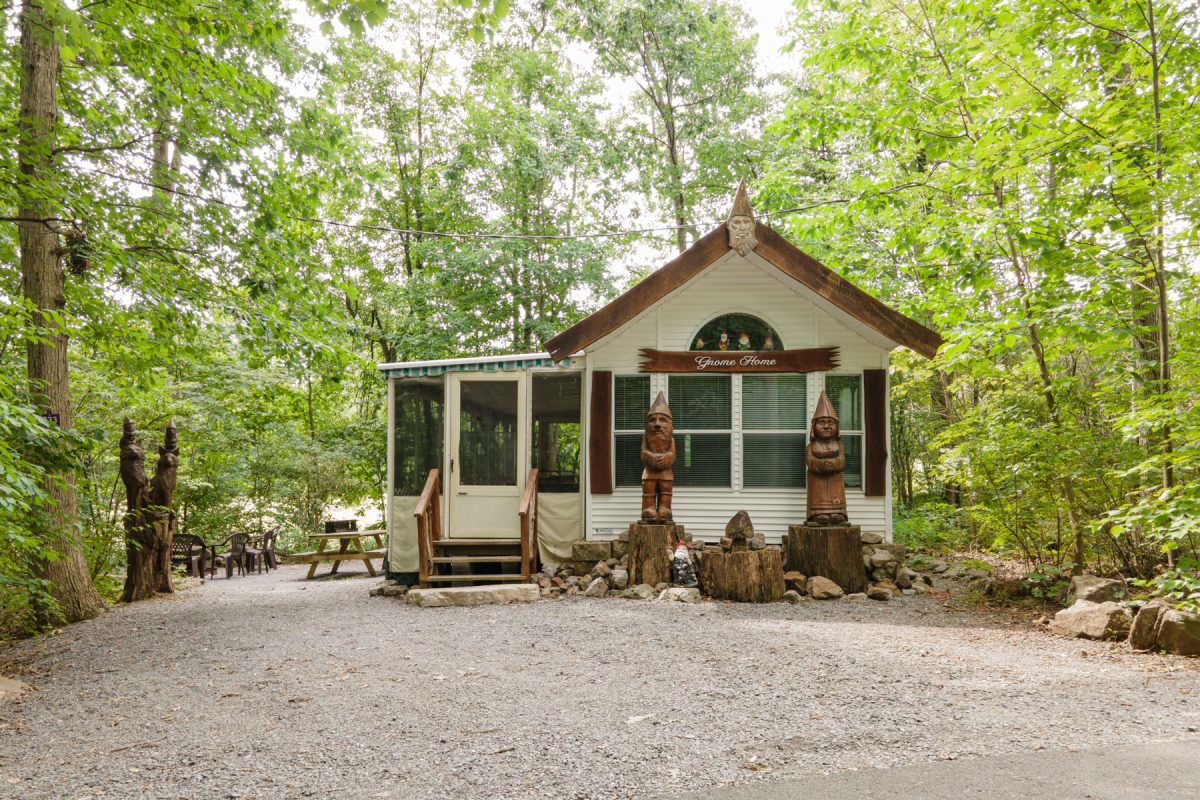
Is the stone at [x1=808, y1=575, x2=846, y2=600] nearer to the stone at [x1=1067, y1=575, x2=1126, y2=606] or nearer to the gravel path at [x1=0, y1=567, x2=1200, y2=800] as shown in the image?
the gravel path at [x1=0, y1=567, x2=1200, y2=800]

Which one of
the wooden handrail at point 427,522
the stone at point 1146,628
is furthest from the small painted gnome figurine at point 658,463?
the stone at point 1146,628

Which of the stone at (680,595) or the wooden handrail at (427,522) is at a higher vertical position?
the wooden handrail at (427,522)

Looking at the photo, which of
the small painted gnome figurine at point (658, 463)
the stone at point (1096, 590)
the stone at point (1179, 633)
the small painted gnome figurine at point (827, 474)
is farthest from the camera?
the small painted gnome figurine at point (658, 463)

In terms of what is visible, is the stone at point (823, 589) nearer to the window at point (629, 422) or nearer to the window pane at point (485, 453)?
the window at point (629, 422)

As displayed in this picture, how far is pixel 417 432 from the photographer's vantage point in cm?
902

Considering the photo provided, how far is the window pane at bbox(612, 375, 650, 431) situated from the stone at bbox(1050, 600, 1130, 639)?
4.52 meters

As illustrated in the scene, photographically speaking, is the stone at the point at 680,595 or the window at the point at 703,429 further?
the window at the point at 703,429

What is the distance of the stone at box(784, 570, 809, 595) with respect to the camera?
7.59 m

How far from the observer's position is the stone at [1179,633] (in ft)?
16.1

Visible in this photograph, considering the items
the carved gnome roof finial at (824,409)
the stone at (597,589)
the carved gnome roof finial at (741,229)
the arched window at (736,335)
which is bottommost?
the stone at (597,589)

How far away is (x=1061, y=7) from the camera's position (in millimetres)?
5812

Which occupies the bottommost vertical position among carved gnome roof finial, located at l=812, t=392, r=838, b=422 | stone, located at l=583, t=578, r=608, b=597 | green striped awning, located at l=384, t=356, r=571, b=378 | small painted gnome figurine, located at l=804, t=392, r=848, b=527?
stone, located at l=583, t=578, r=608, b=597

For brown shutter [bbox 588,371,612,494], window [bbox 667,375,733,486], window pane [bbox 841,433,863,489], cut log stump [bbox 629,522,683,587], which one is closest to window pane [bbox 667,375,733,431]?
window [bbox 667,375,733,486]

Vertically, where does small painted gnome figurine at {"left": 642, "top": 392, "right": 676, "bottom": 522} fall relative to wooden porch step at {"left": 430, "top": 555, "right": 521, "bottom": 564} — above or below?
above
